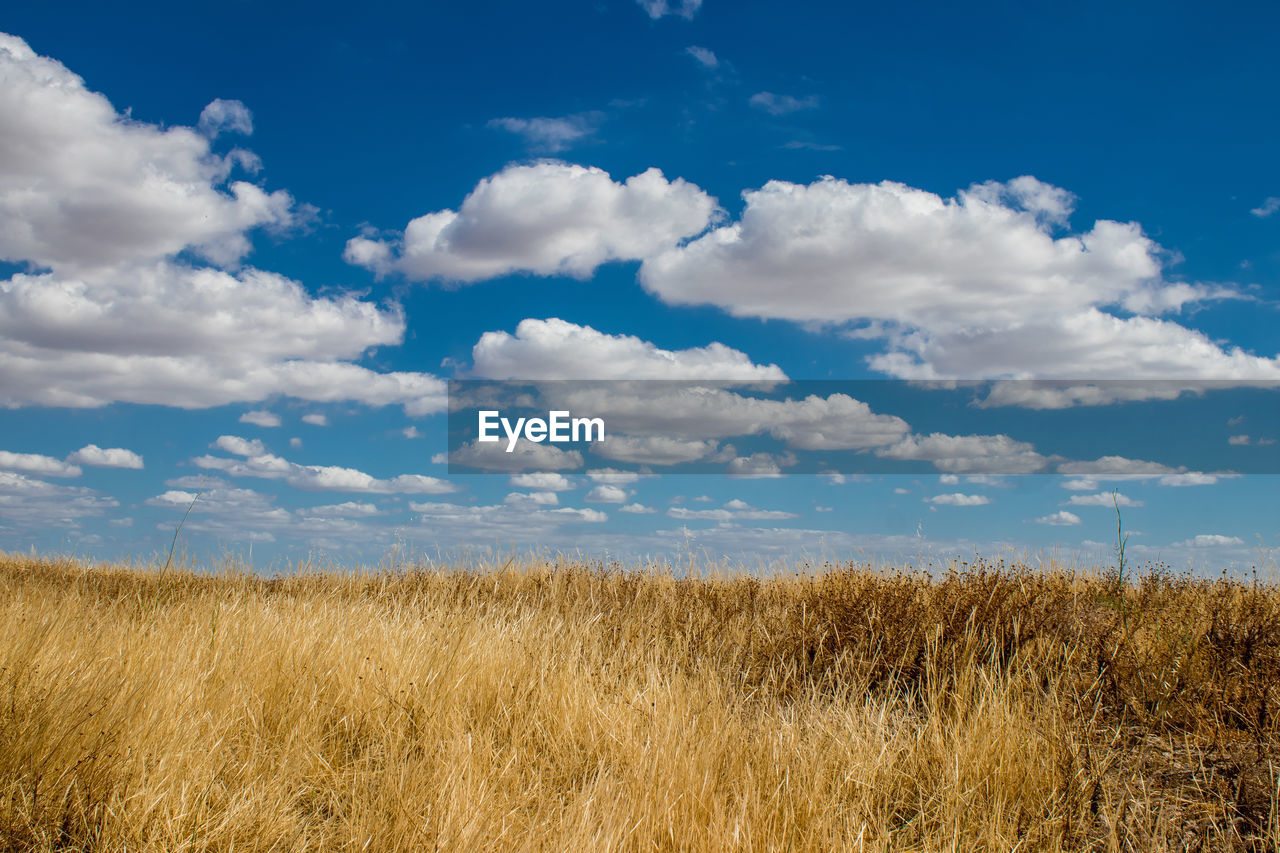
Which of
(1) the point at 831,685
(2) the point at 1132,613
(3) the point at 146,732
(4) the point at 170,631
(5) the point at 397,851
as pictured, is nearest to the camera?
(5) the point at 397,851

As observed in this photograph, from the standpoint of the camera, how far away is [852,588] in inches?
312

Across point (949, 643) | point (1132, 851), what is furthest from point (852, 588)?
point (1132, 851)

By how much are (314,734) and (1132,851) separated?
4.11 meters

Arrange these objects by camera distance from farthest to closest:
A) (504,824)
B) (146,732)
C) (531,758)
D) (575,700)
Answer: (575,700) < (531,758) < (146,732) < (504,824)

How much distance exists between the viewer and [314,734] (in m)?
4.50

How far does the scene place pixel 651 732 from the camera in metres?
4.26

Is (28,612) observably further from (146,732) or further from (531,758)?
(531,758)

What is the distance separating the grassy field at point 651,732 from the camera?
11.1ft

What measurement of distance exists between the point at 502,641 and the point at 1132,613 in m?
5.30

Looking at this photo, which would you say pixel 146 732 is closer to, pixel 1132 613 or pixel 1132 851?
pixel 1132 851

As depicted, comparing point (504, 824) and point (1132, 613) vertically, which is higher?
point (1132, 613)

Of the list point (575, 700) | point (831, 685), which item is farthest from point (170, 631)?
point (831, 685)

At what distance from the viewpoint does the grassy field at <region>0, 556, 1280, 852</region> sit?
337 cm

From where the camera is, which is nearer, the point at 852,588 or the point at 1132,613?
the point at 1132,613
